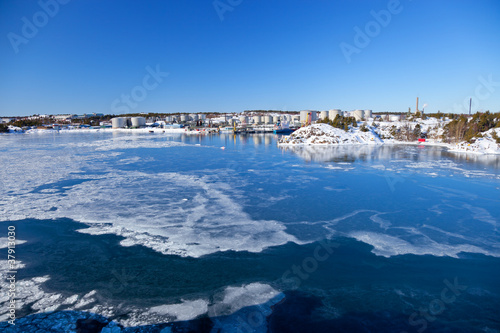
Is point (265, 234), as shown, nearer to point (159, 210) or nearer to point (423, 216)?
point (159, 210)

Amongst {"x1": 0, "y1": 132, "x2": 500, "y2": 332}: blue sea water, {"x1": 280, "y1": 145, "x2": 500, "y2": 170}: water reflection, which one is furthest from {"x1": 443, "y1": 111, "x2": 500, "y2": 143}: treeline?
{"x1": 0, "y1": 132, "x2": 500, "y2": 332}: blue sea water

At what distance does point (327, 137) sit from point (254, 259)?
42.5 meters

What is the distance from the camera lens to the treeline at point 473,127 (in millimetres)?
37487

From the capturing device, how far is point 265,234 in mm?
8828

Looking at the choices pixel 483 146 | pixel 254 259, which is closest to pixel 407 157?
pixel 483 146

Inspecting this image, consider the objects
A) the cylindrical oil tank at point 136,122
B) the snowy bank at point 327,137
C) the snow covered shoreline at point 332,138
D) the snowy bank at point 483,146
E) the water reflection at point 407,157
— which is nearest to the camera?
the water reflection at point 407,157

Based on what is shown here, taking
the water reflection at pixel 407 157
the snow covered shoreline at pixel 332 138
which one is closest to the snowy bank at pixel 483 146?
the water reflection at pixel 407 157

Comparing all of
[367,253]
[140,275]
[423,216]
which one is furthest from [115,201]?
[423,216]

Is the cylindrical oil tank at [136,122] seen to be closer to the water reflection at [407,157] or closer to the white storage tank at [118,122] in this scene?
the white storage tank at [118,122]

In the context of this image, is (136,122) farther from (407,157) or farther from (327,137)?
(407,157)

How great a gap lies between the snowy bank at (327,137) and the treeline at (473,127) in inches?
440

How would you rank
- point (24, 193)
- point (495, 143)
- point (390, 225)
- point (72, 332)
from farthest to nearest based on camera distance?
point (495, 143) < point (24, 193) < point (390, 225) < point (72, 332)

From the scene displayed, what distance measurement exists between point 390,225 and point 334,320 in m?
5.73

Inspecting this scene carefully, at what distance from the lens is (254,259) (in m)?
7.30
